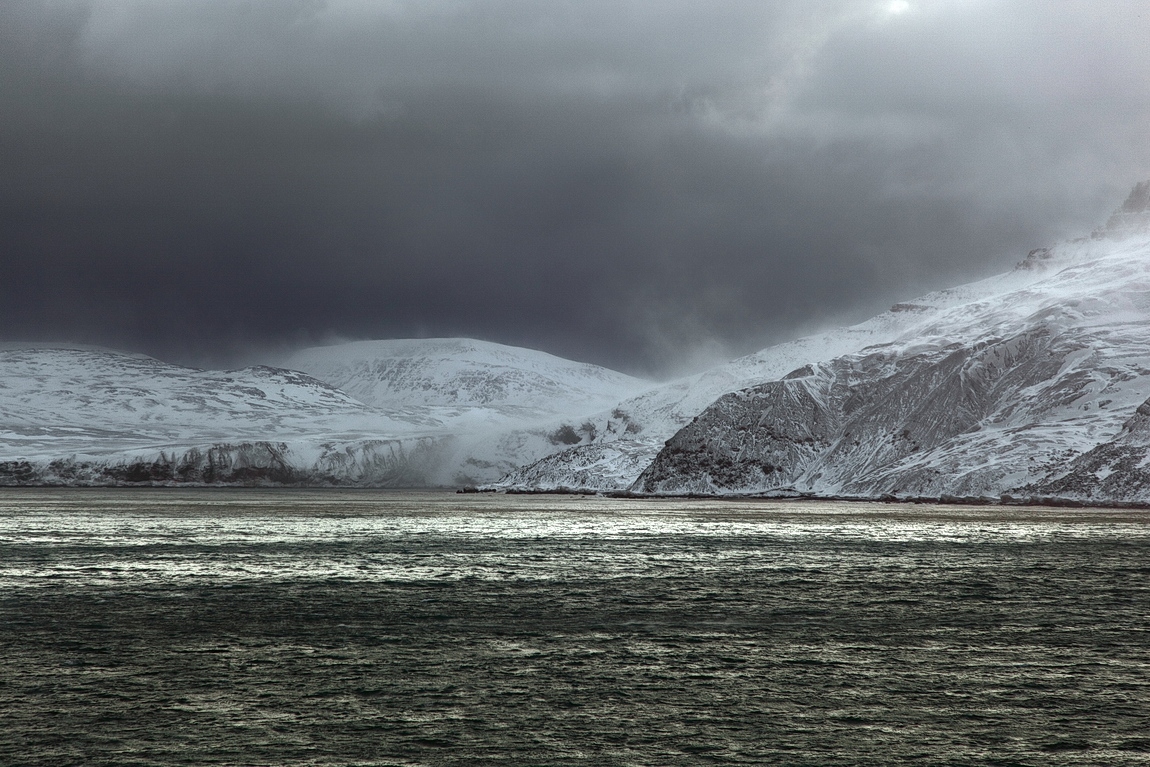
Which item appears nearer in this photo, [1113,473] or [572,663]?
[572,663]

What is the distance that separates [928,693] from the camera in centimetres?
1914

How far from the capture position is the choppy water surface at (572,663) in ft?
50.5

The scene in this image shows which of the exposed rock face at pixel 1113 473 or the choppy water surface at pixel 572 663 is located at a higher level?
the exposed rock face at pixel 1113 473

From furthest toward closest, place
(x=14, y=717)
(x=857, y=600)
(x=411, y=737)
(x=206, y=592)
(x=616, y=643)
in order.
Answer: (x=206, y=592) → (x=857, y=600) → (x=616, y=643) → (x=14, y=717) → (x=411, y=737)

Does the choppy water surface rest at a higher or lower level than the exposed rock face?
lower

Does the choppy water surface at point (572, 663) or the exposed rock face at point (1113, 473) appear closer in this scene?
the choppy water surface at point (572, 663)

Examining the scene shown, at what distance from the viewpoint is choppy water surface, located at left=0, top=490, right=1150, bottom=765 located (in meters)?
15.4

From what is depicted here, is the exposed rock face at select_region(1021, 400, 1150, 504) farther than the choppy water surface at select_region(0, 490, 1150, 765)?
Yes

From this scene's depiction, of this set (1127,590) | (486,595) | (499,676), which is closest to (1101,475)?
(1127,590)

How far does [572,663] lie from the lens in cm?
2272

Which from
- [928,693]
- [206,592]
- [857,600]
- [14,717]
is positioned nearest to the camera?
[14,717]

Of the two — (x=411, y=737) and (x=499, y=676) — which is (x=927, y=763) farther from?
(x=499, y=676)

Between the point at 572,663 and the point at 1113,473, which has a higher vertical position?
the point at 1113,473

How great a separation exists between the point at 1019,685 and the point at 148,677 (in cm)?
1746
